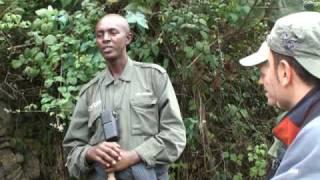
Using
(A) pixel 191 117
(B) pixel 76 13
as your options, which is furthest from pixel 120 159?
(A) pixel 191 117

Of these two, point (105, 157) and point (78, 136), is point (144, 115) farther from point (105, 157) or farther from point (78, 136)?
point (78, 136)

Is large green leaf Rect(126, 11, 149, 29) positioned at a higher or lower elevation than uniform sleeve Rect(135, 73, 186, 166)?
higher

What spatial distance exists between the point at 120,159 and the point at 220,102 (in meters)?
2.37

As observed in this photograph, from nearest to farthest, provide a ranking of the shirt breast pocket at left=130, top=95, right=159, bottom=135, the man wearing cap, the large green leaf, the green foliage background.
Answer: the man wearing cap → the shirt breast pocket at left=130, top=95, right=159, bottom=135 → the large green leaf → the green foliage background

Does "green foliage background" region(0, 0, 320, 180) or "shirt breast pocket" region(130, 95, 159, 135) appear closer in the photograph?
"shirt breast pocket" region(130, 95, 159, 135)

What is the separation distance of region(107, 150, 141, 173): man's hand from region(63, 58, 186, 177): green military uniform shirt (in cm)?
3

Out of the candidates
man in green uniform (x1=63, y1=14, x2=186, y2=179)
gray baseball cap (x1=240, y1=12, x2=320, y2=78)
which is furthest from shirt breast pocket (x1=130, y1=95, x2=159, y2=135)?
gray baseball cap (x1=240, y1=12, x2=320, y2=78)

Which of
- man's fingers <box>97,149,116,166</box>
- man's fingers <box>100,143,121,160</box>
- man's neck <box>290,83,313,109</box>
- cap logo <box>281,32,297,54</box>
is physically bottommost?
man's fingers <box>97,149,116,166</box>

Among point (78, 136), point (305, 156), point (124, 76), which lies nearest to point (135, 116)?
point (124, 76)

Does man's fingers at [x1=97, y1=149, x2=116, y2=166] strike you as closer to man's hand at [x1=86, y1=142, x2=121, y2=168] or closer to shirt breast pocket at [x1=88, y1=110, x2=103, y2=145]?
man's hand at [x1=86, y1=142, x2=121, y2=168]

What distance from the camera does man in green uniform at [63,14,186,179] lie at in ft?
10.2

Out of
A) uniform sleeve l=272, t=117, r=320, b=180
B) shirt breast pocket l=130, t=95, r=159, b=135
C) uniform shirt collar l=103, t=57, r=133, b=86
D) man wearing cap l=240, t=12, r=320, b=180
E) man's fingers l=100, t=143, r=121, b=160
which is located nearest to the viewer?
uniform sleeve l=272, t=117, r=320, b=180

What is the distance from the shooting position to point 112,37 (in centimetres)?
332

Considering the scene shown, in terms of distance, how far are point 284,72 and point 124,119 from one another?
5.51ft
